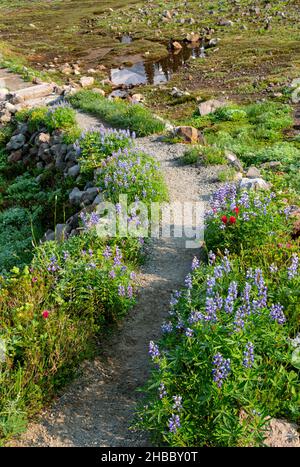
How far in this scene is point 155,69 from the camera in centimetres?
2916

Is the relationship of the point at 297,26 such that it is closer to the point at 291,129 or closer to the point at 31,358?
the point at 291,129

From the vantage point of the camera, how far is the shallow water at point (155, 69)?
1064 inches

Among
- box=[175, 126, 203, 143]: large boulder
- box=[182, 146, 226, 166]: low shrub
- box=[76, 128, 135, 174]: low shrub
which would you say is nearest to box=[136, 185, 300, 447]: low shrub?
box=[182, 146, 226, 166]: low shrub

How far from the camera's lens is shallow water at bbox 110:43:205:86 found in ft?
88.7

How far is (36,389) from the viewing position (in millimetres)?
5562

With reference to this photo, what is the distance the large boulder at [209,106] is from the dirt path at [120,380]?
35.8 feet

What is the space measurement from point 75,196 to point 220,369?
748 centimetres

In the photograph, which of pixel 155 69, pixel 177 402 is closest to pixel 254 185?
pixel 177 402

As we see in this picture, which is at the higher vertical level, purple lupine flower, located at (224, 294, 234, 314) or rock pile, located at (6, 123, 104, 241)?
purple lupine flower, located at (224, 294, 234, 314)

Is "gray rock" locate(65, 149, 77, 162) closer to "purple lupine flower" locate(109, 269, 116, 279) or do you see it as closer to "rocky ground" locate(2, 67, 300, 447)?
"rocky ground" locate(2, 67, 300, 447)

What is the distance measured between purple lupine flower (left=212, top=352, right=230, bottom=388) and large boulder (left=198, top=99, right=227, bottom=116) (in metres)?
14.9

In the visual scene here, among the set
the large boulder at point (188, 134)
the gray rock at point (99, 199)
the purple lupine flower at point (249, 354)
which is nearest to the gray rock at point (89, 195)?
the gray rock at point (99, 199)

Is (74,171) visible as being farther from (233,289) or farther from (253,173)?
(233,289)

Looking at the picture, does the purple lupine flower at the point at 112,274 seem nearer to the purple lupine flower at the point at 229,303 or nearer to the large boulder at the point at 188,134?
the purple lupine flower at the point at 229,303
